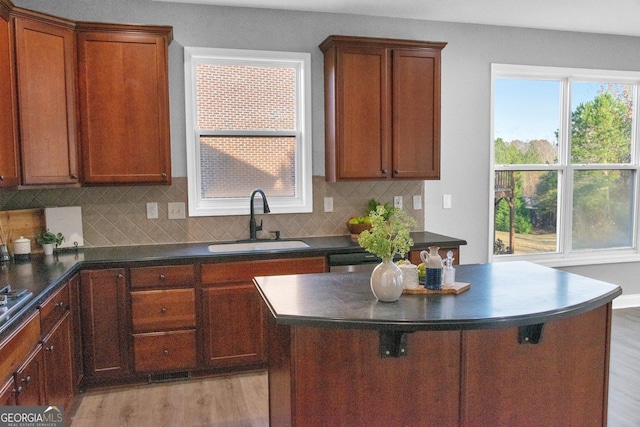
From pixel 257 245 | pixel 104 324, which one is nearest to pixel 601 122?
pixel 257 245

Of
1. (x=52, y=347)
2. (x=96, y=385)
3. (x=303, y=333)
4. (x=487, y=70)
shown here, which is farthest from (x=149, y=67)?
(x=487, y=70)

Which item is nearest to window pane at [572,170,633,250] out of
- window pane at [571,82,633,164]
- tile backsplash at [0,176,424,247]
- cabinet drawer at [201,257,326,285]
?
window pane at [571,82,633,164]

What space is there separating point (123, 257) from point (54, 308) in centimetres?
66

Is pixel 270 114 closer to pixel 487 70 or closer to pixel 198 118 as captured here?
pixel 198 118

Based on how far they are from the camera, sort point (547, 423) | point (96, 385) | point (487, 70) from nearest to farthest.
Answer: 1. point (547, 423)
2. point (96, 385)
3. point (487, 70)

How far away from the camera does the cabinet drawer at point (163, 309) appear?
3297 millimetres

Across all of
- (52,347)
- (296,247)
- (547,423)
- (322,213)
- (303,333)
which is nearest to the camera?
(303,333)

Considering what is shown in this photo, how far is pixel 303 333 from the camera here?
6.36ft

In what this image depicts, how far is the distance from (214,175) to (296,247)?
35.3 inches

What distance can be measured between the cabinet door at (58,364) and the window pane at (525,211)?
3519mm

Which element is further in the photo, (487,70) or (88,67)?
(487,70)

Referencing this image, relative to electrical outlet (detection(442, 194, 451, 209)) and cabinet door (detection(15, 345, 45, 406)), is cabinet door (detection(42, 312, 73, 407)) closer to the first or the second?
cabinet door (detection(15, 345, 45, 406))

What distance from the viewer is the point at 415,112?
13.1ft

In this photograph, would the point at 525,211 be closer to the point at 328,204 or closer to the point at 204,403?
the point at 328,204
